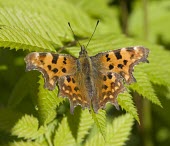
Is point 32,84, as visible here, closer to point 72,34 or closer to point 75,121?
point 75,121

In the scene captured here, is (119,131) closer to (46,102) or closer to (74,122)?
(74,122)

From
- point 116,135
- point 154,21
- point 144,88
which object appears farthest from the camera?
point 154,21

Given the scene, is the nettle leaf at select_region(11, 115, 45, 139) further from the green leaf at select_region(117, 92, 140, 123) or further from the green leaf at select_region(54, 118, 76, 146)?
the green leaf at select_region(117, 92, 140, 123)

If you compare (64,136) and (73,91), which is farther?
(64,136)

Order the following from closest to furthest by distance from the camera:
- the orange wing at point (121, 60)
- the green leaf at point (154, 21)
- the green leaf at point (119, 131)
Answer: the orange wing at point (121, 60) < the green leaf at point (119, 131) < the green leaf at point (154, 21)

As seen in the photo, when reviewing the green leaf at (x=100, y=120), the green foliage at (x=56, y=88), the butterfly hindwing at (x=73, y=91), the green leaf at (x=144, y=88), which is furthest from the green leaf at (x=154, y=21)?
the green leaf at (x=100, y=120)

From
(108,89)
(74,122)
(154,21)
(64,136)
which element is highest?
(154,21)

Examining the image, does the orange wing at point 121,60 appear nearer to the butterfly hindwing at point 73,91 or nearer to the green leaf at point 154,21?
the butterfly hindwing at point 73,91

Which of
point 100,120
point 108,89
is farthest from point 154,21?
point 100,120
